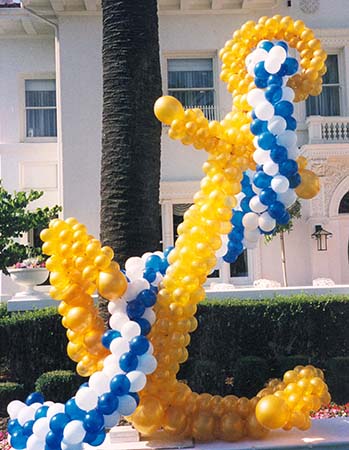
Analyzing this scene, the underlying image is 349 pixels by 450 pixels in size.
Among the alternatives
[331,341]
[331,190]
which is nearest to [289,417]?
[331,341]

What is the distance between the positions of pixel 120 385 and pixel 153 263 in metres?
1.05

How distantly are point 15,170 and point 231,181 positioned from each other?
11.6 metres

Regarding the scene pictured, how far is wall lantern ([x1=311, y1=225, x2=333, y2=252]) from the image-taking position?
14328mm

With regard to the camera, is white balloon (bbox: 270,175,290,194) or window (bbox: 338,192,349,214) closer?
white balloon (bbox: 270,175,290,194)

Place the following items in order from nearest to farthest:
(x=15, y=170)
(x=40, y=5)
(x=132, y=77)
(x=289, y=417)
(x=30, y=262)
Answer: (x=289, y=417)
(x=132, y=77)
(x=30, y=262)
(x=40, y=5)
(x=15, y=170)

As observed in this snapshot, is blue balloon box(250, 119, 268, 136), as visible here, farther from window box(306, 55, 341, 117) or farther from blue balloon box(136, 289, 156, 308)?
window box(306, 55, 341, 117)

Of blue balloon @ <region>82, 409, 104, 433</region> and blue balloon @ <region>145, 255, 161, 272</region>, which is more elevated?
blue balloon @ <region>145, 255, 161, 272</region>

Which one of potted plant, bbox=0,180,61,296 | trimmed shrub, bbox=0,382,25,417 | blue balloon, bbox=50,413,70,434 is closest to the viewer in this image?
blue balloon, bbox=50,413,70,434

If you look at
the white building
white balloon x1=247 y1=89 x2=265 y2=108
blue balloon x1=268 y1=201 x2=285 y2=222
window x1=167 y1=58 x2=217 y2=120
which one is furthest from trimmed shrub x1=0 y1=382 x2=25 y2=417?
window x1=167 y1=58 x2=217 y2=120

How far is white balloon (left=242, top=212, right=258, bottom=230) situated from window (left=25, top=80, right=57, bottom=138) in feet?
39.9

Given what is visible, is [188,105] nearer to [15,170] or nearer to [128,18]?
[15,170]

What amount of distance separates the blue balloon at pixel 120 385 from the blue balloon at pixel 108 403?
0.12 ft

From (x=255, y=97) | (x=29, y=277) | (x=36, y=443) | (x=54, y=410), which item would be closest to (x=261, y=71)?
(x=255, y=97)

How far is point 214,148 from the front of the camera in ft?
16.1
